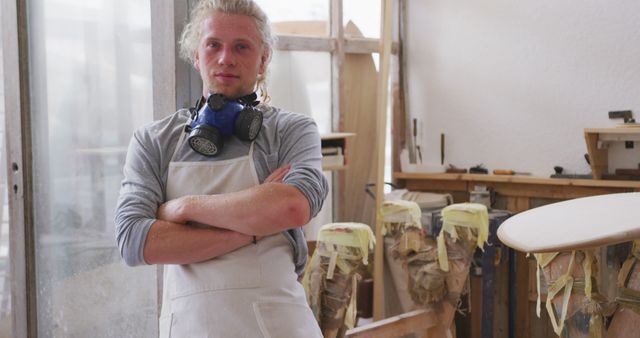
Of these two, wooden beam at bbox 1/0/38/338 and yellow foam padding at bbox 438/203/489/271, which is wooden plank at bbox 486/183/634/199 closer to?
yellow foam padding at bbox 438/203/489/271

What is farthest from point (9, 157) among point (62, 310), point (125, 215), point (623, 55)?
point (623, 55)

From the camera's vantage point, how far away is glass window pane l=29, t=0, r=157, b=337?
298 centimetres

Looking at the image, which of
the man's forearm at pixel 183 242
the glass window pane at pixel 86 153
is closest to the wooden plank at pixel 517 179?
the glass window pane at pixel 86 153

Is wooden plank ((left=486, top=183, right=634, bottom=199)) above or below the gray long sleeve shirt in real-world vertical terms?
below

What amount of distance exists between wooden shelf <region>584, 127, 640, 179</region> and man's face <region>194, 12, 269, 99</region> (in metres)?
3.24

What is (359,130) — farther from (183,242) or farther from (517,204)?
(183,242)

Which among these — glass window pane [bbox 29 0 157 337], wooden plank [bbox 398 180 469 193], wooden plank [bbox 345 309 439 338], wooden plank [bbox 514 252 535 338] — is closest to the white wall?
wooden plank [bbox 398 180 469 193]

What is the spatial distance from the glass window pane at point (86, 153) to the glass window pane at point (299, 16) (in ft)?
6.44

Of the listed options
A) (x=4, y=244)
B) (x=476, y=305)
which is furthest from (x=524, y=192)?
(x=4, y=244)

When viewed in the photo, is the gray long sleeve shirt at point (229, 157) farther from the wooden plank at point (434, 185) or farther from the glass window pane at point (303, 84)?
the wooden plank at point (434, 185)

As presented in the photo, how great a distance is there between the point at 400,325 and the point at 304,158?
4.91ft

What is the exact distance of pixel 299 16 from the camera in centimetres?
528

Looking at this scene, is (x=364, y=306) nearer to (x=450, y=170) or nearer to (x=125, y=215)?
(x=450, y=170)

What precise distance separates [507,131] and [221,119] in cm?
381
